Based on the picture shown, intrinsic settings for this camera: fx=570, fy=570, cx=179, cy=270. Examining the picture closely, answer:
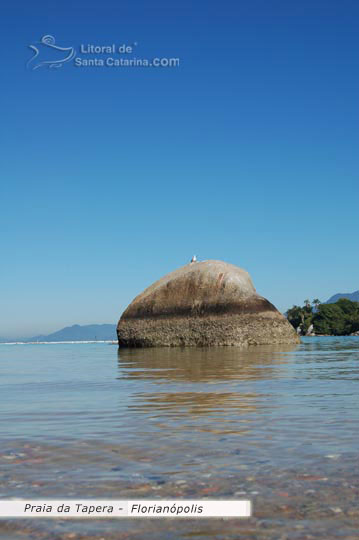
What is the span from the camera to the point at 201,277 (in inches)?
1133

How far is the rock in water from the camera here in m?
27.4

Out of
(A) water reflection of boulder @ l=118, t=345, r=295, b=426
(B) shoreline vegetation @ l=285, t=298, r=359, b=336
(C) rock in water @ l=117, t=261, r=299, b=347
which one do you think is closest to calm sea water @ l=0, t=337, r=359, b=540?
(A) water reflection of boulder @ l=118, t=345, r=295, b=426

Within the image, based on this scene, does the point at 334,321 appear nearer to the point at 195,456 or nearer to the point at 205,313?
the point at 205,313

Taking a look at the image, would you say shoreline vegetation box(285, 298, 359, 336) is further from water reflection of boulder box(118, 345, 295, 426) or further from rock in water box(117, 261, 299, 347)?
water reflection of boulder box(118, 345, 295, 426)

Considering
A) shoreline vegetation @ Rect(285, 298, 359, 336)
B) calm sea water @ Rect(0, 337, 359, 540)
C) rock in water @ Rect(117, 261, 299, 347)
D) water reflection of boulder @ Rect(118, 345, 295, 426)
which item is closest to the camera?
calm sea water @ Rect(0, 337, 359, 540)

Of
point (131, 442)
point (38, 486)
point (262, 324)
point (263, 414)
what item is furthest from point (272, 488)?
point (262, 324)

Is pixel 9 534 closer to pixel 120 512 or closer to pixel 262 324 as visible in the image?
pixel 120 512
